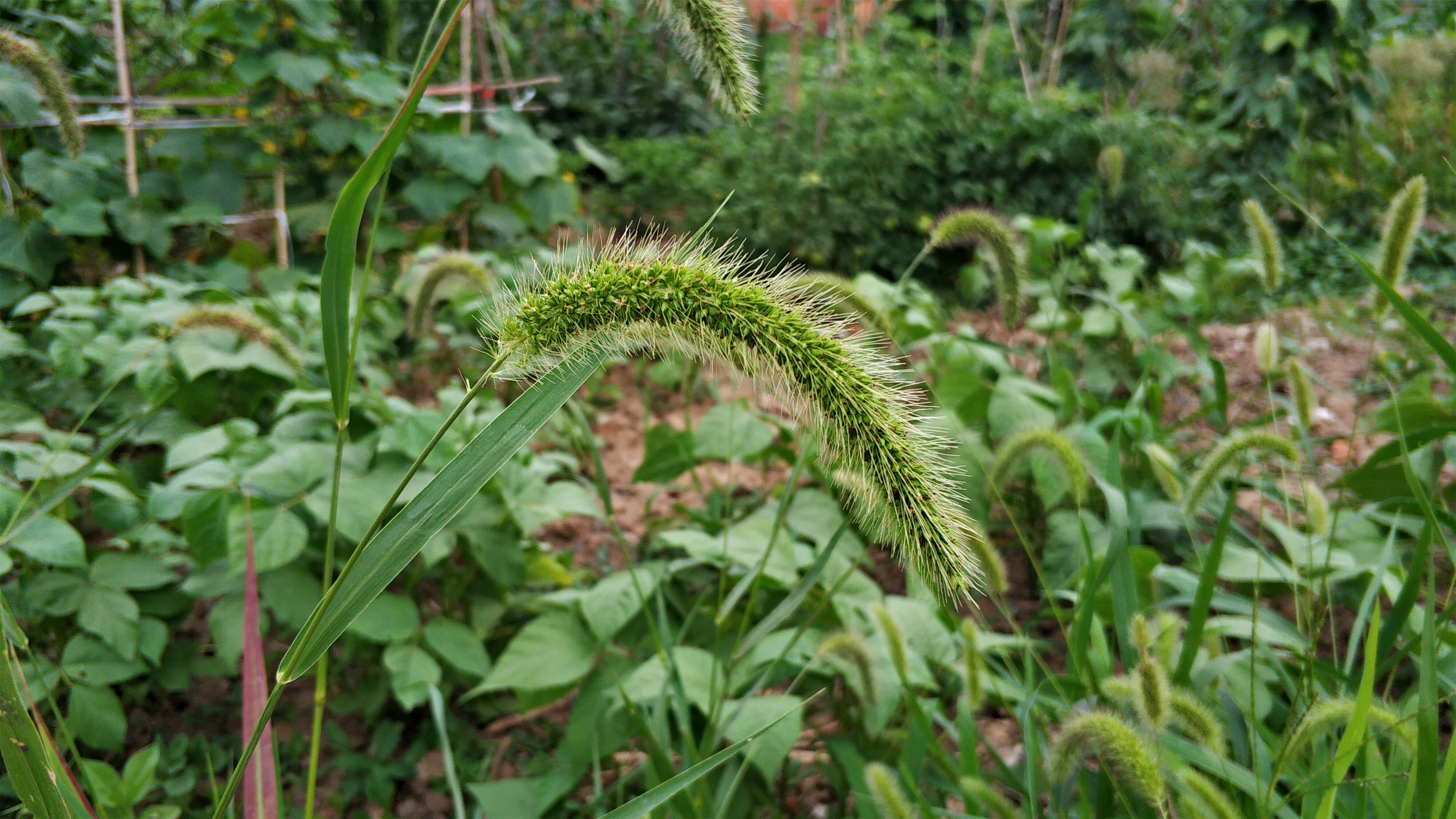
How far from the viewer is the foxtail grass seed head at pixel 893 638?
1632 mm

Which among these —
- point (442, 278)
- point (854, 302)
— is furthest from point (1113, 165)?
point (442, 278)

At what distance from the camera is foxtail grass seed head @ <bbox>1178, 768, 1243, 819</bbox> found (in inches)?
48.7

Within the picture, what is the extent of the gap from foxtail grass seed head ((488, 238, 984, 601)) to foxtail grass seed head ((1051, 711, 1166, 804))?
0.35 metres

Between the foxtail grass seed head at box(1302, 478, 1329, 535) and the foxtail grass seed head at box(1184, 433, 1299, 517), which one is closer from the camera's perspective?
the foxtail grass seed head at box(1184, 433, 1299, 517)

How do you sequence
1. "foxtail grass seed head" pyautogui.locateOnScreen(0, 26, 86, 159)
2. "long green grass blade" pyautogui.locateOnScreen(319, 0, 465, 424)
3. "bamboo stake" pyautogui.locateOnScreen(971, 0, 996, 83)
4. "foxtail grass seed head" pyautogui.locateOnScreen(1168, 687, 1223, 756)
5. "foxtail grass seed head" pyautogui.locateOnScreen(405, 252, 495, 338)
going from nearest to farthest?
"long green grass blade" pyautogui.locateOnScreen(319, 0, 465, 424) → "foxtail grass seed head" pyautogui.locateOnScreen(1168, 687, 1223, 756) → "foxtail grass seed head" pyautogui.locateOnScreen(0, 26, 86, 159) → "foxtail grass seed head" pyautogui.locateOnScreen(405, 252, 495, 338) → "bamboo stake" pyautogui.locateOnScreen(971, 0, 996, 83)

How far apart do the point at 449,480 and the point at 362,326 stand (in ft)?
9.89

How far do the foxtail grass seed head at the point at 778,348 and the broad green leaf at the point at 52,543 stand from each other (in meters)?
1.46

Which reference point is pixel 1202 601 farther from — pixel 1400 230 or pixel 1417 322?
pixel 1400 230

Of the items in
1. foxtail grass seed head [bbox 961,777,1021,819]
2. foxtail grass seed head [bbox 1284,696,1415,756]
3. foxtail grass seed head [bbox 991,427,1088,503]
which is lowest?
foxtail grass seed head [bbox 961,777,1021,819]

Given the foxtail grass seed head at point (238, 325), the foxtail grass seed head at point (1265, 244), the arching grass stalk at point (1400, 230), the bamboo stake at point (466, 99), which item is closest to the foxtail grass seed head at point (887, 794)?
the arching grass stalk at point (1400, 230)

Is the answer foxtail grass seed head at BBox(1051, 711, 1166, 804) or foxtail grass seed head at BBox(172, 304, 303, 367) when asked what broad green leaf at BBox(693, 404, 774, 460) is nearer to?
foxtail grass seed head at BBox(172, 304, 303, 367)

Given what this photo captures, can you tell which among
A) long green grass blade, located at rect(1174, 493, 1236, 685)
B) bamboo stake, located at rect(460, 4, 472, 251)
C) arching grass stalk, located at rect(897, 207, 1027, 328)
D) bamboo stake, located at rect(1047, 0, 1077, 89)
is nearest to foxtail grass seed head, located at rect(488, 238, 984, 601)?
long green grass blade, located at rect(1174, 493, 1236, 685)

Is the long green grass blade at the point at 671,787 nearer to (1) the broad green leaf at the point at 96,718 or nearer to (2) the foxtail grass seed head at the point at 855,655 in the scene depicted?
(2) the foxtail grass seed head at the point at 855,655

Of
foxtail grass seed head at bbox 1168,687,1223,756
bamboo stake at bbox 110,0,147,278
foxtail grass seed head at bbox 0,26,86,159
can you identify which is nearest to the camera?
foxtail grass seed head at bbox 1168,687,1223,756
